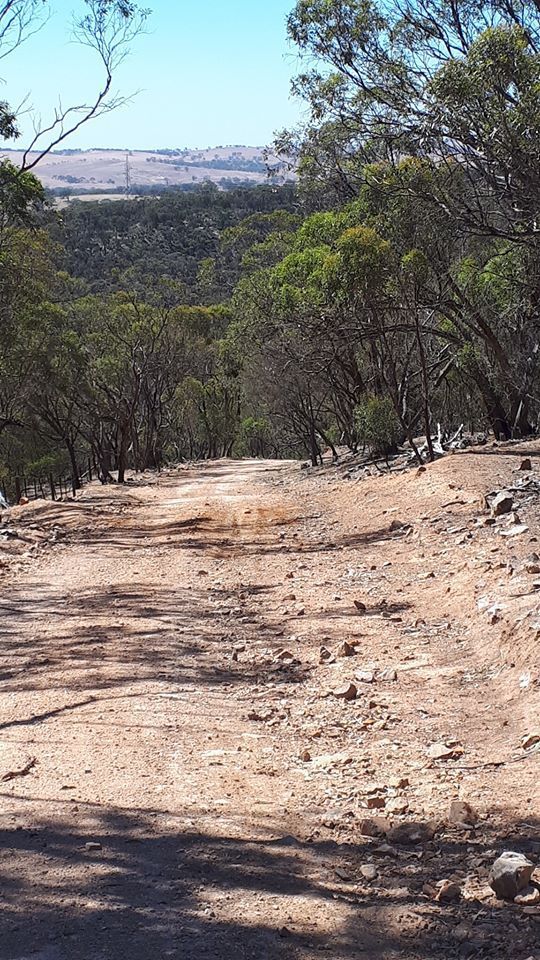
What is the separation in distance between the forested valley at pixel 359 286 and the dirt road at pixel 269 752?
437cm

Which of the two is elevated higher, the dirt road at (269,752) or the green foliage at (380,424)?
the green foliage at (380,424)

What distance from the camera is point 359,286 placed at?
63.4ft

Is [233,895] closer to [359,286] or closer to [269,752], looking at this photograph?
[269,752]

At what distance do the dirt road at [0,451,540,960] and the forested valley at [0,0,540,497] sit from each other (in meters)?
4.37

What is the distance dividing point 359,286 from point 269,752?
48.5ft

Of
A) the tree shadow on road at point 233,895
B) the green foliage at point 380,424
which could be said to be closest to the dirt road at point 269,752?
the tree shadow on road at point 233,895

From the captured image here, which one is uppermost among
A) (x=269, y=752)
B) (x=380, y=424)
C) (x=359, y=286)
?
(x=359, y=286)

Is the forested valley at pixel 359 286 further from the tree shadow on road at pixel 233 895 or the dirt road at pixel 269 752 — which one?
the tree shadow on road at pixel 233 895

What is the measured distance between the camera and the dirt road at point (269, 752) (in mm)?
3549

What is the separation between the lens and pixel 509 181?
11086 mm

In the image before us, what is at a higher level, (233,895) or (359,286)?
(359,286)

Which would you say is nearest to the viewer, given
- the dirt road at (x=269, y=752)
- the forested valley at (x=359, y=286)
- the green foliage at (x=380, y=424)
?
the dirt road at (x=269, y=752)

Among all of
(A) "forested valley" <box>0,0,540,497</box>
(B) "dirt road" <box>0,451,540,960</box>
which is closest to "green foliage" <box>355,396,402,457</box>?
(A) "forested valley" <box>0,0,540,497</box>

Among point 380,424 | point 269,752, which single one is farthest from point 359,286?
point 269,752
